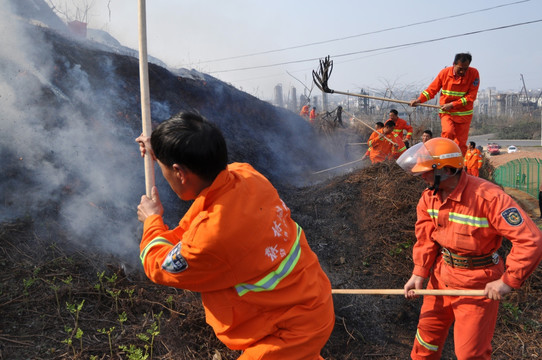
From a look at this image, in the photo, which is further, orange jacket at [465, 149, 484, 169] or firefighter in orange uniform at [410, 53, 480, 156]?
orange jacket at [465, 149, 484, 169]

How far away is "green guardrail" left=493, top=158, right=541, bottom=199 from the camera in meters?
13.1

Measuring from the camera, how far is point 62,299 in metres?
3.62

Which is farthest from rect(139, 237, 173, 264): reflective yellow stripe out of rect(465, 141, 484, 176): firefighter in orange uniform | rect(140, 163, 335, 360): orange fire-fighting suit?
rect(465, 141, 484, 176): firefighter in orange uniform

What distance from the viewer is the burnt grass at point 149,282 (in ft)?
10.8

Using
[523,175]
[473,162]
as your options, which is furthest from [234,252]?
[523,175]

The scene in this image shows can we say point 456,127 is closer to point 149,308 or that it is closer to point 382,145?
point 382,145

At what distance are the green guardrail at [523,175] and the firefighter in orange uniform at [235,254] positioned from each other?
1340cm

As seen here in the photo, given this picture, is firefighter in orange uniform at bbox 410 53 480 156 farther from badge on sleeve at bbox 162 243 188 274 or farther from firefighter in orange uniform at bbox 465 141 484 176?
badge on sleeve at bbox 162 243 188 274

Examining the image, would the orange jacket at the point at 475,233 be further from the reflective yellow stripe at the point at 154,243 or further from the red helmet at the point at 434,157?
the reflective yellow stripe at the point at 154,243

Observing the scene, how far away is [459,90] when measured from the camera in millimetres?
6172

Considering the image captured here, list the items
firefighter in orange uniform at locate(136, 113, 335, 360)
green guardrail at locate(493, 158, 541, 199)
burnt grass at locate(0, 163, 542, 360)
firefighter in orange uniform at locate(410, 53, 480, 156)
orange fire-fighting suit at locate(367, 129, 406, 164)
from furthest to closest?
1. green guardrail at locate(493, 158, 541, 199)
2. orange fire-fighting suit at locate(367, 129, 406, 164)
3. firefighter in orange uniform at locate(410, 53, 480, 156)
4. burnt grass at locate(0, 163, 542, 360)
5. firefighter in orange uniform at locate(136, 113, 335, 360)

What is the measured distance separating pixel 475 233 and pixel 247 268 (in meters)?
1.86

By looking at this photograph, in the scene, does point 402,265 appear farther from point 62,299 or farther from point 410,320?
point 62,299

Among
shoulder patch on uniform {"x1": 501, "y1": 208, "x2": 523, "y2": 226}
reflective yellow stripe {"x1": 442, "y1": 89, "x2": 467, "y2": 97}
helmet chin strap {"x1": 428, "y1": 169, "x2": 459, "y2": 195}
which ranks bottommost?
shoulder patch on uniform {"x1": 501, "y1": 208, "x2": 523, "y2": 226}
